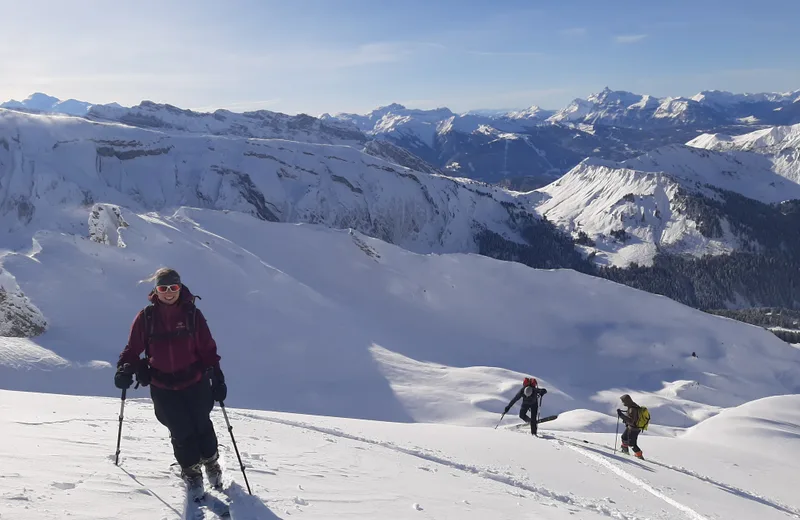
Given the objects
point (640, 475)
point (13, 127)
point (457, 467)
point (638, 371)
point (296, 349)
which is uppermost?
point (13, 127)

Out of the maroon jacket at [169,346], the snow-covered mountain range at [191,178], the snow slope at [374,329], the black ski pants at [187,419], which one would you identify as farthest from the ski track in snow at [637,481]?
the snow-covered mountain range at [191,178]

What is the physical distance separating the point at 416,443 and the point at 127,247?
3913cm

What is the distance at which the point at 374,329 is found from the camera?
45.8 metres

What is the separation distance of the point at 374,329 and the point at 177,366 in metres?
38.9

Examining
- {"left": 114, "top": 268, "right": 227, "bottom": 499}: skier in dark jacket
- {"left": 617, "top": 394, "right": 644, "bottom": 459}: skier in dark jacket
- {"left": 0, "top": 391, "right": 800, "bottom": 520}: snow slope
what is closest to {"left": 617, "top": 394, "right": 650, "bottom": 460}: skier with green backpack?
{"left": 617, "top": 394, "right": 644, "bottom": 459}: skier in dark jacket

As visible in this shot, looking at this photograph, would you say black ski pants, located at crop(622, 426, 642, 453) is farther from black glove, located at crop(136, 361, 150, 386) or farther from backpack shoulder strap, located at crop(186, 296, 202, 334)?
black glove, located at crop(136, 361, 150, 386)

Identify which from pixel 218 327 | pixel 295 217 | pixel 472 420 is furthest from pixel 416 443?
pixel 295 217

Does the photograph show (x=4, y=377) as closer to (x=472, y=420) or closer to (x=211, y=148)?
(x=472, y=420)

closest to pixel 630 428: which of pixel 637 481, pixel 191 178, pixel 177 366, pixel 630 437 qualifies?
pixel 630 437

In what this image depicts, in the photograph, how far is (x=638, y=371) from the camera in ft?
178

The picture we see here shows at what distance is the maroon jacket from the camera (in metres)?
7.12

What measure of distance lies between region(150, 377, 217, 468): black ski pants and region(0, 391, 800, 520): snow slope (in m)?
0.55

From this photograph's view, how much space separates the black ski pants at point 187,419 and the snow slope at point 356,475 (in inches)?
21.6

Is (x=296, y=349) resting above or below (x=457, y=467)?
below
